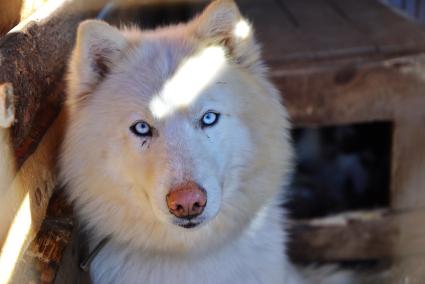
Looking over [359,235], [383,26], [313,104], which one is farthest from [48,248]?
[383,26]

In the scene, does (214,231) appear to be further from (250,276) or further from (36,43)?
(36,43)

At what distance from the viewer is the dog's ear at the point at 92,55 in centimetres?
229

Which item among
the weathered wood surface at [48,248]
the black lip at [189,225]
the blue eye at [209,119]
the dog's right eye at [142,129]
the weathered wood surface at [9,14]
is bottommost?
the black lip at [189,225]

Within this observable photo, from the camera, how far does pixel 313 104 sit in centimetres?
339

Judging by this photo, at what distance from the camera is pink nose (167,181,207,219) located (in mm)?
2057

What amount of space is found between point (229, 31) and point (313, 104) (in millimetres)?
1022

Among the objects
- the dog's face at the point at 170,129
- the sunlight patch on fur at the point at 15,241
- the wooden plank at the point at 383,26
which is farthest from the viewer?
the wooden plank at the point at 383,26

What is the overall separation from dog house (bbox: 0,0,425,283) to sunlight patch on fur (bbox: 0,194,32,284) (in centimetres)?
1

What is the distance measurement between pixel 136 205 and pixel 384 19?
2359 millimetres

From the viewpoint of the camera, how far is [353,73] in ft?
11.0

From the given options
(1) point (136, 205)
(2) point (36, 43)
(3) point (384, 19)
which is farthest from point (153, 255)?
(3) point (384, 19)

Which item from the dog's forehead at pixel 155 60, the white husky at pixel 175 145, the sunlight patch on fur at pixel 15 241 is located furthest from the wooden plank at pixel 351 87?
the sunlight patch on fur at pixel 15 241

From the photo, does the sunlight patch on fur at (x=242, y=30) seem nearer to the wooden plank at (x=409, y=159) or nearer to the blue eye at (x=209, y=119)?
the blue eye at (x=209, y=119)

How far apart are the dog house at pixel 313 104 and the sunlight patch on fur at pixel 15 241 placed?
1 cm
